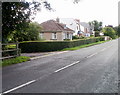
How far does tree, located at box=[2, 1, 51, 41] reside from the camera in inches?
504

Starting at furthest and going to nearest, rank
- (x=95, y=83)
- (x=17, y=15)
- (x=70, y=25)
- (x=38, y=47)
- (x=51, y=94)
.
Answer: (x=70, y=25)
(x=38, y=47)
(x=17, y=15)
(x=95, y=83)
(x=51, y=94)

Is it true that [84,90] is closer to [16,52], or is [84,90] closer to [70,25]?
[16,52]

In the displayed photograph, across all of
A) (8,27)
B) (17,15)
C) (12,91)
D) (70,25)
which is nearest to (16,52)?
(8,27)

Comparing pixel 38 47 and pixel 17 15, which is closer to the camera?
pixel 17 15

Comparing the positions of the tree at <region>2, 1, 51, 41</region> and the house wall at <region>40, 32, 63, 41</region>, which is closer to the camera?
the tree at <region>2, 1, 51, 41</region>

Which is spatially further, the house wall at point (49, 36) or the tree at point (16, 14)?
the house wall at point (49, 36)

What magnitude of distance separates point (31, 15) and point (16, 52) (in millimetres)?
3629

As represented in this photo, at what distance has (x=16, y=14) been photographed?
1358 cm

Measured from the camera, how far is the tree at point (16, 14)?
12797 mm

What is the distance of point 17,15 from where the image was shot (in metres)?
13.7

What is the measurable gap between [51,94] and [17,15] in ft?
32.5

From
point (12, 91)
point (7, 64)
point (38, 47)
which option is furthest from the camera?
point (38, 47)

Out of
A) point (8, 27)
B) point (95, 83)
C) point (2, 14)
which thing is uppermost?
point (2, 14)

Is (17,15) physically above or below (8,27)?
above
